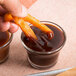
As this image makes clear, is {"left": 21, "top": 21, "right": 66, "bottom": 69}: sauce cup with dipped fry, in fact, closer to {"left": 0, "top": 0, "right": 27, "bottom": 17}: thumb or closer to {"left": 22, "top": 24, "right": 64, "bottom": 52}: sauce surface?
{"left": 22, "top": 24, "right": 64, "bottom": 52}: sauce surface

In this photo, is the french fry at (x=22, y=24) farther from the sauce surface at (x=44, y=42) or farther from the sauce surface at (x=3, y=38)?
the sauce surface at (x=3, y=38)

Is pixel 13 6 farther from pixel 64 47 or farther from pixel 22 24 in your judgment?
pixel 64 47

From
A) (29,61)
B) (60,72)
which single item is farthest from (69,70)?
(29,61)

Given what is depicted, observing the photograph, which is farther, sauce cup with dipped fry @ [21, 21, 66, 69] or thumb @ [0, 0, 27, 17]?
sauce cup with dipped fry @ [21, 21, 66, 69]

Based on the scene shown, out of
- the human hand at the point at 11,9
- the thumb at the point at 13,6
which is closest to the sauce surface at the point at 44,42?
the human hand at the point at 11,9

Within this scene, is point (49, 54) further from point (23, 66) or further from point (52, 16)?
point (52, 16)

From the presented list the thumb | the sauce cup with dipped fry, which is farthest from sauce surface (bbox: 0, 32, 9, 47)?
the thumb

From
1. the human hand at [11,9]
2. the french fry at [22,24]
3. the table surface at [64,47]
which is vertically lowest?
the table surface at [64,47]
